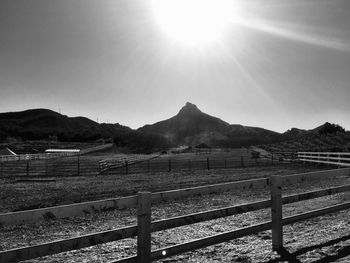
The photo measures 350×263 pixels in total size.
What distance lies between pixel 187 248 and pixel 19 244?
421cm

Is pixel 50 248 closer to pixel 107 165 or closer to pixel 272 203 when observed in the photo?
pixel 272 203

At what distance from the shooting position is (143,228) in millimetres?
4066

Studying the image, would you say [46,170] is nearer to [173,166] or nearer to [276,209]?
[173,166]

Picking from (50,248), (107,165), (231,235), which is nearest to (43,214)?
(50,248)

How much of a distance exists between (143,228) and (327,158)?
2885 cm

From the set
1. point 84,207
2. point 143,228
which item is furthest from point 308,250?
point 84,207

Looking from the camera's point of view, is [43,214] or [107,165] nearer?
[43,214]

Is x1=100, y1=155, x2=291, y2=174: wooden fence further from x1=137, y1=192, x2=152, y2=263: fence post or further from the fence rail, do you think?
x1=137, y1=192, x2=152, y2=263: fence post

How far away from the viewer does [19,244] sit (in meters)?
6.94

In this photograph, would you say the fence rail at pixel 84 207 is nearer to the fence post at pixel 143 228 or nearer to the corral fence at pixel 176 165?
the fence post at pixel 143 228

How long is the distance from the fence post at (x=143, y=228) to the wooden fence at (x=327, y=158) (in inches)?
947

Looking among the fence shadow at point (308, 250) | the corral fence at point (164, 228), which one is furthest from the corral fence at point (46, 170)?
the fence shadow at point (308, 250)

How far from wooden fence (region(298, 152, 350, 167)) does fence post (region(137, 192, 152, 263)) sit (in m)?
24.1

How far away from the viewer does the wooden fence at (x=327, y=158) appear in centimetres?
2700
